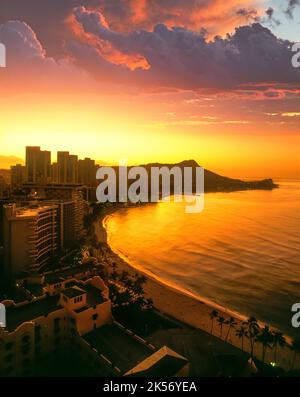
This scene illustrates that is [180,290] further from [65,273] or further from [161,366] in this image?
[161,366]

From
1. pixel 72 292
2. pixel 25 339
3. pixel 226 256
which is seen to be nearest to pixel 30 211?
pixel 72 292

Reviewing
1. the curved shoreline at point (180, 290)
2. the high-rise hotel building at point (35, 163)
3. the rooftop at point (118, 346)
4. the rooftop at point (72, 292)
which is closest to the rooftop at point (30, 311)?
the rooftop at point (72, 292)

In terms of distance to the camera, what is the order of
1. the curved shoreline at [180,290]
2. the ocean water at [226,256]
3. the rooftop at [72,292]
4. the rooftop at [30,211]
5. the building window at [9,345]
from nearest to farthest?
1. the building window at [9,345]
2. the rooftop at [72,292]
3. the curved shoreline at [180,290]
4. the ocean water at [226,256]
5. the rooftop at [30,211]

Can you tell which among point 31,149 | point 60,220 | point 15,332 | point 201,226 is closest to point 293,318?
point 15,332

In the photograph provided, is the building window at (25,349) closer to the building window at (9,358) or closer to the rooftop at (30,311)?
the building window at (9,358)

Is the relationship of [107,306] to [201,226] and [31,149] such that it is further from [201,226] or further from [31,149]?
[31,149]
